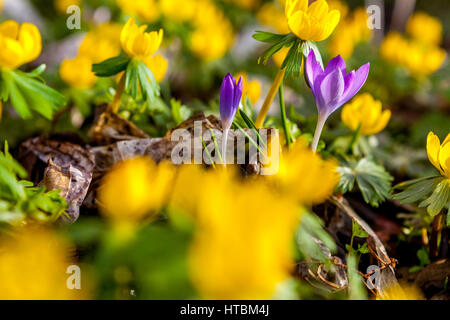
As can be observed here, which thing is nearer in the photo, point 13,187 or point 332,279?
point 13,187

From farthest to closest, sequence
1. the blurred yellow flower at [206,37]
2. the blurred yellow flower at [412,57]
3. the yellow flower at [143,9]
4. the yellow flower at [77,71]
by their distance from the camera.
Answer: the blurred yellow flower at [412,57] → the blurred yellow flower at [206,37] → the yellow flower at [143,9] → the yellow flower at [77,71]

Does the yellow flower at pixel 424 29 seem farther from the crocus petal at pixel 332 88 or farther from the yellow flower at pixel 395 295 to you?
the yellow flower at pixel 395 295

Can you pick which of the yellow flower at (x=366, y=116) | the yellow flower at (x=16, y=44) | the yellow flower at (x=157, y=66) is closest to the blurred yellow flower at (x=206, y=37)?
the yellow flower at (x=157, y=66)

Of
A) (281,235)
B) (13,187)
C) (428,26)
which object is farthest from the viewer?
(428,26)

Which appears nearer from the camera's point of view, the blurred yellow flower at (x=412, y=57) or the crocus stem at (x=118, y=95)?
the crocus stem at (x=118, y=95)

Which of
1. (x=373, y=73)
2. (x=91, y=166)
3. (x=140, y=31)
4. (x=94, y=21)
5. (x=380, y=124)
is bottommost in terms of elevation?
(x=91, y=166)
